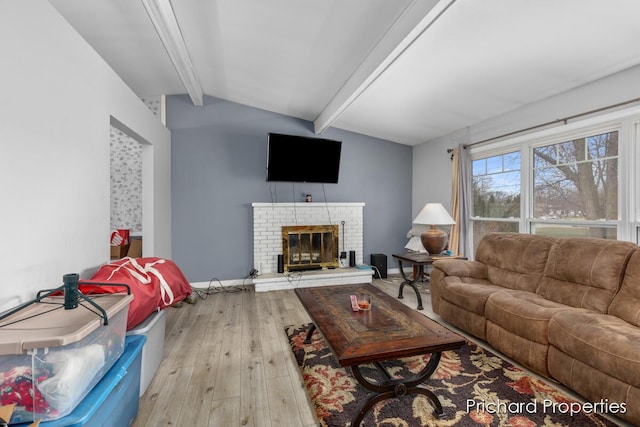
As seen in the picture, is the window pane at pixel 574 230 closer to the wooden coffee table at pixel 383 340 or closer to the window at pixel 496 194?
the window at pixel 496 194

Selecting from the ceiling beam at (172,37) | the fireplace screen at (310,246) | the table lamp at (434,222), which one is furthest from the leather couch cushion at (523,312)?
the ceiling beam at (172,37)

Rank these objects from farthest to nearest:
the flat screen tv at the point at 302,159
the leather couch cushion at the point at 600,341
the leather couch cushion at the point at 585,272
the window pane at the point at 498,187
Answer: the flat screen tv at the point at 302,159, the window pane at the point at 498,187, the leather couch cushion at the point at 585,272, the leather couch cushion at the point at 600,341

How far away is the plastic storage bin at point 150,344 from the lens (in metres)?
1.81

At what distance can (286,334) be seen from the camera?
8.93 feet

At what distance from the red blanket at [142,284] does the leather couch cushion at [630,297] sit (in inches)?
122

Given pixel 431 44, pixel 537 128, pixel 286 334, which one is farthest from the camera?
pixel 537 128

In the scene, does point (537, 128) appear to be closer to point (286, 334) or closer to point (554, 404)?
point (554, 404)

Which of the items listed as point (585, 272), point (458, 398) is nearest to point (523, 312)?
point (585, 272)

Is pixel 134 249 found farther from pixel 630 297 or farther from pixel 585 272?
pixel 630 297

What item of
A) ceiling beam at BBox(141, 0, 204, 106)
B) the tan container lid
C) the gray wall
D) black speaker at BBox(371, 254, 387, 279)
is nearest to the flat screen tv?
the gray wall

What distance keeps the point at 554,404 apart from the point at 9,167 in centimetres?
317

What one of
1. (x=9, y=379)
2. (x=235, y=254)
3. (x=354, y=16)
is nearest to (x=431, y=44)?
(x=354, y=16)

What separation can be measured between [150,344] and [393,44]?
9.22 feet

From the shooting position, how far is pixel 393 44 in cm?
221
